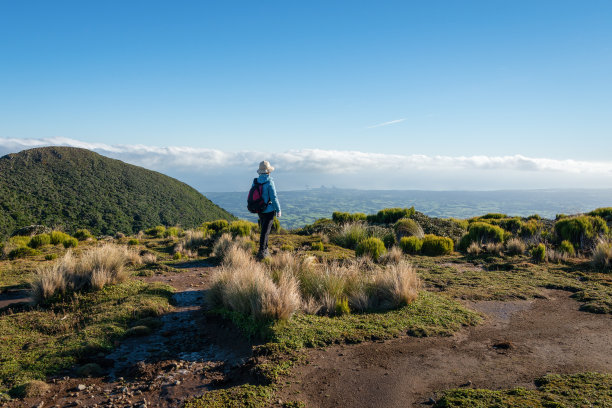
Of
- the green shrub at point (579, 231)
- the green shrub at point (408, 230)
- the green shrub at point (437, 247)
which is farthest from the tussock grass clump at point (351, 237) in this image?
the green shrub at point (579, 231)

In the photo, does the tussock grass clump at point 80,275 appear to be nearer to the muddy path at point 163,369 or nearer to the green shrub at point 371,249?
the muddy path at point 163,369

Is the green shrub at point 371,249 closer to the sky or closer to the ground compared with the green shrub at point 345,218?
closer to the ground

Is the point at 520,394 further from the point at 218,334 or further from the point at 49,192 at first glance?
the point at 49,192

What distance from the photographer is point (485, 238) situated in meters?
14.7

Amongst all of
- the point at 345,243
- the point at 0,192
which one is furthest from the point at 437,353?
the point at 0,192

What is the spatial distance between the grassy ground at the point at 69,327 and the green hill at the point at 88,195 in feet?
78.3

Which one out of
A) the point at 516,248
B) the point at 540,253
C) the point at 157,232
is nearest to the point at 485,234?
the point at 516,248

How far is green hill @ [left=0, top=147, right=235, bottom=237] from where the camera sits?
28.8m

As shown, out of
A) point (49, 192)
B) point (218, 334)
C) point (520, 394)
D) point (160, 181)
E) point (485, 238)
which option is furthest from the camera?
point (160, 181)

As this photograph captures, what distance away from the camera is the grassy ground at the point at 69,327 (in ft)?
14.2

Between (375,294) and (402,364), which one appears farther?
(375,294)

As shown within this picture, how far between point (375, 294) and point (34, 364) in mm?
5265

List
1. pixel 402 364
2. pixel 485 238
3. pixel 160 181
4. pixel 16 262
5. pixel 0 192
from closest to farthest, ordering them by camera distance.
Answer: pixel 402 364, pixel 16 262, pixel 485 238, pixel 0 192, pixel 160 181

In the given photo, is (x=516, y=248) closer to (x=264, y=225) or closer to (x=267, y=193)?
(x=264, y=225)
